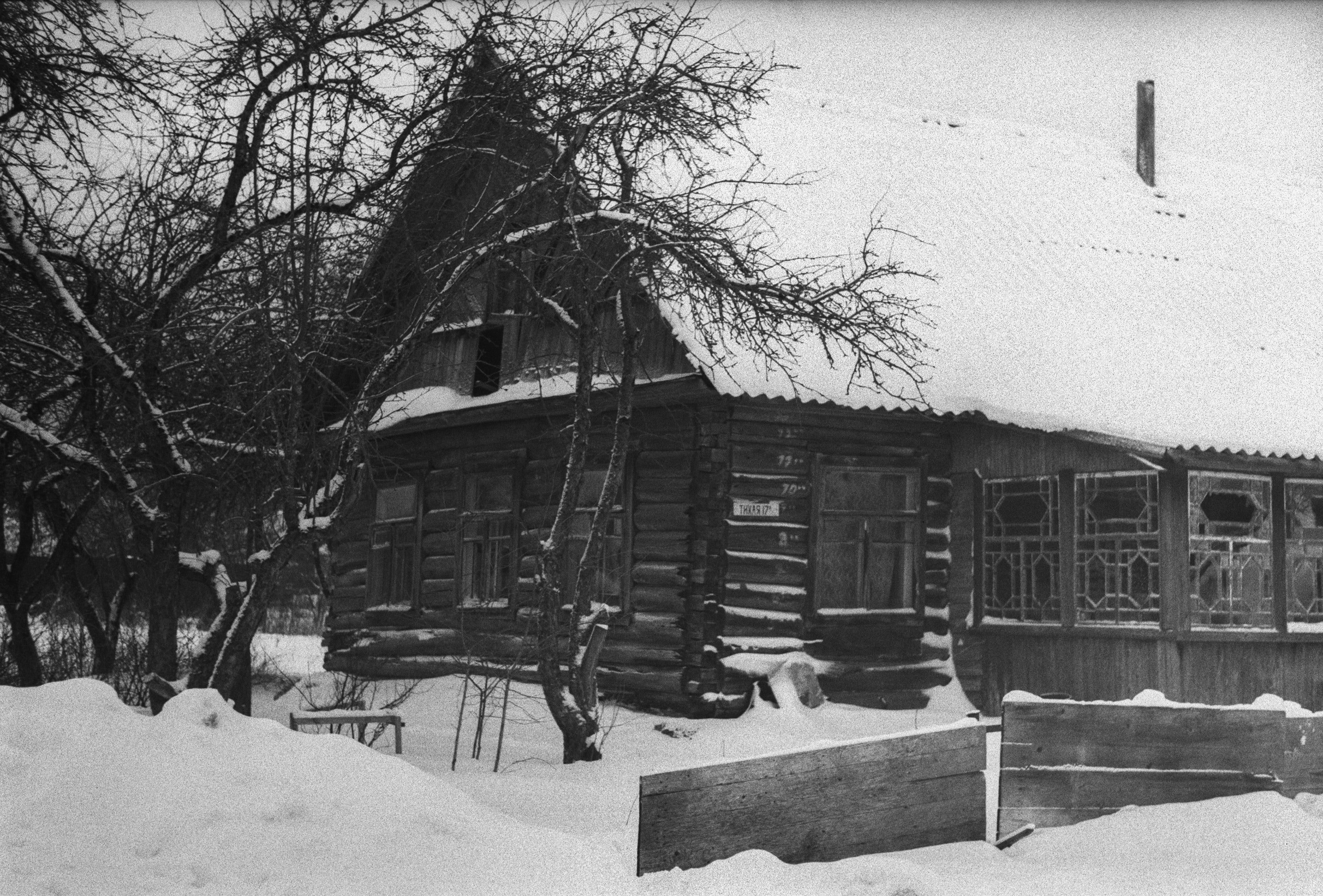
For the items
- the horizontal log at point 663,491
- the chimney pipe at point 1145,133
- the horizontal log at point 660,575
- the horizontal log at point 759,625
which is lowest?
the horizontal log at point 759,625

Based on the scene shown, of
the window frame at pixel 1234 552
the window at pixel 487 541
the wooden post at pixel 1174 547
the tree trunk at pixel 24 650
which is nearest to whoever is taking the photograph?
the tree trunk at pixel 24 650

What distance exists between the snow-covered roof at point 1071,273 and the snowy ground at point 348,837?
5940 millimetres

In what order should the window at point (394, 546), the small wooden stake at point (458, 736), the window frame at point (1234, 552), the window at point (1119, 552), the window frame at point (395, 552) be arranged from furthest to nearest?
1. the window at point (394, 546)
2. the window frame at point (395, 552)
3. the window at point (1119, 552)
4. the window frame at point (1234, 552)
5. the small wooden stake at point (458, 736)

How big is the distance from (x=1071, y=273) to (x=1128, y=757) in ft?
32.7

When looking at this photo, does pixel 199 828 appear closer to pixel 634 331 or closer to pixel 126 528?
pixel 634 331

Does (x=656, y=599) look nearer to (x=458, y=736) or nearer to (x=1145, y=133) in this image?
(x=458, y=736)

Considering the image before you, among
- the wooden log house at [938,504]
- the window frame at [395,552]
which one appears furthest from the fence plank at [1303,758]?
the window frame at [395,552]

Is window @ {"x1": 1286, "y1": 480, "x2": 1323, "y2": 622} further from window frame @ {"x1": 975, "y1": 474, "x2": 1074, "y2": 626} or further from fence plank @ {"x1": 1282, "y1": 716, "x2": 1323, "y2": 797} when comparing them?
fence plank @ {"x1": 1282, "y1": 716, "x2": 1323, "y2": 797}

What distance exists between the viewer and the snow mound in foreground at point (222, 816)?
5102 millimetres

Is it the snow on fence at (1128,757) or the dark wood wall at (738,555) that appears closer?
the snow on fence at (1128,757)

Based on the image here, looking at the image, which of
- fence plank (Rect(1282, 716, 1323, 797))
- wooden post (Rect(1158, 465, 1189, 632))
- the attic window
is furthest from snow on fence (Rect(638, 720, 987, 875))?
the attic window

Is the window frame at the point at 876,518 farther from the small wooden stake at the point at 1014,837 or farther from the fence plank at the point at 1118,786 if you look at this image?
the small wooden stake at the point at 1014,837

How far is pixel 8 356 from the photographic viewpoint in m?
10.7

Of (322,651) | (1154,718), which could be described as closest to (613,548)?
(1154,718)
